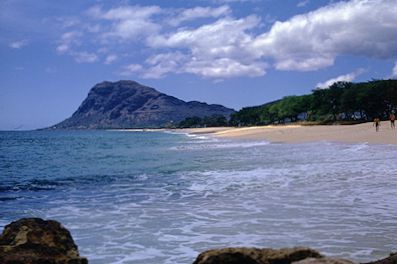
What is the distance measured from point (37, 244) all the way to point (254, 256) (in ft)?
7.31

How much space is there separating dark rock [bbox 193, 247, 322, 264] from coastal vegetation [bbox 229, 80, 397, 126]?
8734 centimetres

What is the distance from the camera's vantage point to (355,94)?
3625 inches

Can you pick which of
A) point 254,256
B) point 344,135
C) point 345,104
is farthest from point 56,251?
point 345,104

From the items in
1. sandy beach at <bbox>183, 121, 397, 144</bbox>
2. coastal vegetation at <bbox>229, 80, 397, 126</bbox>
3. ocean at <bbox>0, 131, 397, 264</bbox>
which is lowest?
ocean at <bbox>0, 131, 397, 264</bbox>

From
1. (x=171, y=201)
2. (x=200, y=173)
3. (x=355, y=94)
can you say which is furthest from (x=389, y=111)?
(x=171, y=201)

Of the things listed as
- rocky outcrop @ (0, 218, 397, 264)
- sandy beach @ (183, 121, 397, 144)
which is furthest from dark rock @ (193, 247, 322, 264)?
sandy beach @ (183, 121, 397, 144)

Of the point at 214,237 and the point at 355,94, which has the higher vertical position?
the point at 355,94

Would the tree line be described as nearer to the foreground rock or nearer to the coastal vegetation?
the coastal vegetation

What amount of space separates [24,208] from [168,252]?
6.82 m

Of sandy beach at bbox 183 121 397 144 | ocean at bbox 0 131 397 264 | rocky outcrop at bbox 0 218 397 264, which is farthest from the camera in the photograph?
sandy beach at bbox 183 121 397 144

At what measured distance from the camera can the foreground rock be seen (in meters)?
4.37

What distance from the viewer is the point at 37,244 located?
4.63 metres

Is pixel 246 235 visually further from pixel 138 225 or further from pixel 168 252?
pixel 138 225

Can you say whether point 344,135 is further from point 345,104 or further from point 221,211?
point 345,104
